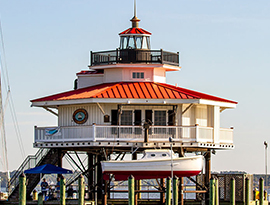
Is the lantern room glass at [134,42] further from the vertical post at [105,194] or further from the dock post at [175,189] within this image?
the dock post at [175,189]

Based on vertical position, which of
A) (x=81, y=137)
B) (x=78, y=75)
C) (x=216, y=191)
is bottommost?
(x=216, y=191)

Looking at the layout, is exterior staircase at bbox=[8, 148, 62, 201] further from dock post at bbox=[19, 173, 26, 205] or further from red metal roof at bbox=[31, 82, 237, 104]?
dock post at bbox=[19, 173, 26, 205]

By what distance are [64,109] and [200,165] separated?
35.4 ft

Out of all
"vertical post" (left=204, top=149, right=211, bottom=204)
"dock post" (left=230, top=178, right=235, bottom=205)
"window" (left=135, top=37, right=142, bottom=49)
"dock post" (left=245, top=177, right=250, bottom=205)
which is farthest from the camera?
"window" (left=135, top=37, right=142, bottom=49)

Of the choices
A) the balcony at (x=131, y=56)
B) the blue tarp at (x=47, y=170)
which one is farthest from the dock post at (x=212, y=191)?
the balcony at (x=131, y=56)

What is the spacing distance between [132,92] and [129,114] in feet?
5.08

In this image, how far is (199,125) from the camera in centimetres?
5525

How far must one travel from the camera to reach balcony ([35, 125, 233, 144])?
52.2m

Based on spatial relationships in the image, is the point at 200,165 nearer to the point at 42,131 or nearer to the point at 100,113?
the point at 100,113

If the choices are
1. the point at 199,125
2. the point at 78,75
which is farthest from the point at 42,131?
the point at 199,125

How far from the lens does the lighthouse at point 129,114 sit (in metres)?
52.5

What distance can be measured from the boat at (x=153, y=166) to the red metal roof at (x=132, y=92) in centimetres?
455

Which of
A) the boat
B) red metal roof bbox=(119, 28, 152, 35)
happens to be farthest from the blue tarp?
red metal roof bbox=(119, 28, 152, 35)

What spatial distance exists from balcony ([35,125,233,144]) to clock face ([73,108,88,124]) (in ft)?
4.30
